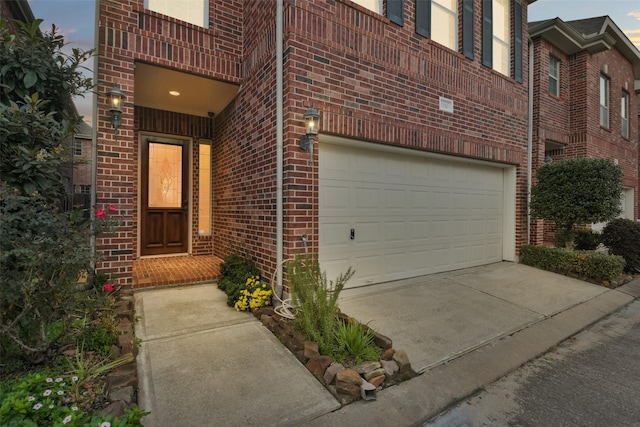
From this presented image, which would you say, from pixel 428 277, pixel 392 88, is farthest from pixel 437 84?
pixel 428 277

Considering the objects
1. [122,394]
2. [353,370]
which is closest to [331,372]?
[353,370]

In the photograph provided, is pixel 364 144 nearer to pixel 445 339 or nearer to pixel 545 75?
pixel 445 339

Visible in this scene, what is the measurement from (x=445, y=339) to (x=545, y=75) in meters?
7.98

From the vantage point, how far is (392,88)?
15.0 feet

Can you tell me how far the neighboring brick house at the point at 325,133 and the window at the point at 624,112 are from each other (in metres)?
6.81

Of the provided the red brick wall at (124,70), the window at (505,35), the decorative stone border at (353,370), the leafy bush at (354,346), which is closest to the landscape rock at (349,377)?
the decorative stone border at (353,370)

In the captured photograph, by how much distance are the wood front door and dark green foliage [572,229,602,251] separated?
819cm

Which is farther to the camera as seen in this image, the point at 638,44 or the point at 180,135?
the point at 638,44

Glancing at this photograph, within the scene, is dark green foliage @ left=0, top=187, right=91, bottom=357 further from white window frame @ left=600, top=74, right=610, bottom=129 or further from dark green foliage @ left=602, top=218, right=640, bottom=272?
white window frame @ left=600, top=74, right=610, bottom=129

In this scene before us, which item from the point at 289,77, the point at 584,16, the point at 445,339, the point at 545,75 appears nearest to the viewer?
the point at 445,339

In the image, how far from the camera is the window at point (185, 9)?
4219mm

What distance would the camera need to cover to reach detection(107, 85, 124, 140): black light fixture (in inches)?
145

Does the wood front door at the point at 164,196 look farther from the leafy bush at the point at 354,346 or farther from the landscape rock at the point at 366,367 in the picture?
the landscape rock at the point at 366,367

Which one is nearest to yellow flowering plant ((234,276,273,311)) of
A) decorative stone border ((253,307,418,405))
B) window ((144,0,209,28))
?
decorative stone border ((253,307,418,405))
